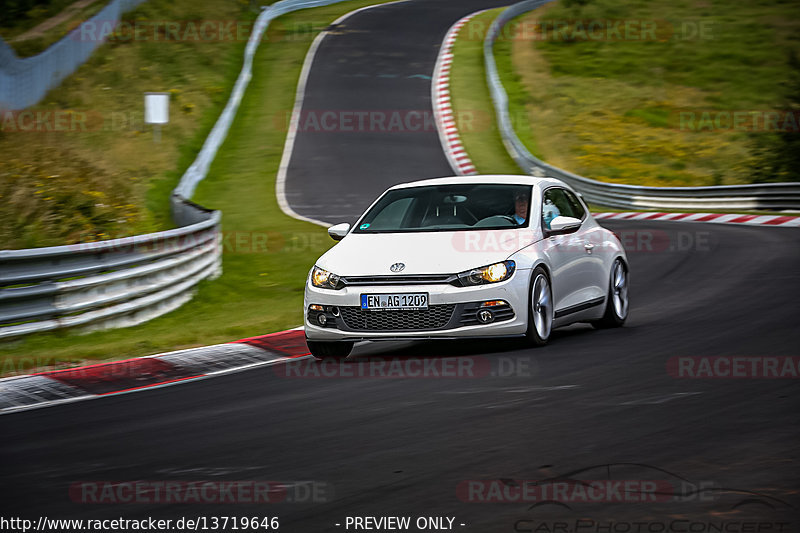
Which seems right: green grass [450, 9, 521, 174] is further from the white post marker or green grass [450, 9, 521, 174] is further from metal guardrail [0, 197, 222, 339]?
metal guardrail [0, 197, 222, 339]

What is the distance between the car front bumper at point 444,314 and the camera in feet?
31.1

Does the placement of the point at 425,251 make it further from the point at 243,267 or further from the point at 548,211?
the point at 243,267

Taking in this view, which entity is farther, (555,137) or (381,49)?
(381,49)

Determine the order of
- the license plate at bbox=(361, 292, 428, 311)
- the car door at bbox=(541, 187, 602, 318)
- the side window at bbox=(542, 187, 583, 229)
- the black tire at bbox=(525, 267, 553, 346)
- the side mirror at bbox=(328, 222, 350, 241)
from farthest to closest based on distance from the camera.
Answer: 1. the side window at bbox=(542, 187, 583, 229)
2. the side mirror at bbox=(328, 222, 350, 241)
3. the car door at bbox=(541, 187, 602, 318)
4. the black tire at bbox=(525, 267, 553, 346)
5. the license plate at bbox=(361, 292, 428, 311)

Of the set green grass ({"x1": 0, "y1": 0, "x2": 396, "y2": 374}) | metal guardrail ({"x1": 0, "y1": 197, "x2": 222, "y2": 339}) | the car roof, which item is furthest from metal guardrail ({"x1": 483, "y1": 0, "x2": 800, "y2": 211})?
the car roof

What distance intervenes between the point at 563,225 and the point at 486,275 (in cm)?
107

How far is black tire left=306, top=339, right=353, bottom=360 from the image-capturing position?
10.0 m

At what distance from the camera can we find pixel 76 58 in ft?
124

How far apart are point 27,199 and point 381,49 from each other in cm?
2858

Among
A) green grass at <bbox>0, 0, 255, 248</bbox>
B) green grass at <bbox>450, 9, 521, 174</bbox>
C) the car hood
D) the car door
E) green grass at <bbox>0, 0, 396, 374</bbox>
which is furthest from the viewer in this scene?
green grass at <bbox>450, 9, 521, 174</bbox>

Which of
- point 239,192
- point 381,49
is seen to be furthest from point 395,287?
point 381,49

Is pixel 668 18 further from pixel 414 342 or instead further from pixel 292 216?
pixel 414 342

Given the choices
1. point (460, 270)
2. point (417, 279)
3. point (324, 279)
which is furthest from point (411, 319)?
point (324, 279)

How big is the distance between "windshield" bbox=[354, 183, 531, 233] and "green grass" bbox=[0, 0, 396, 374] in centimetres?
215
